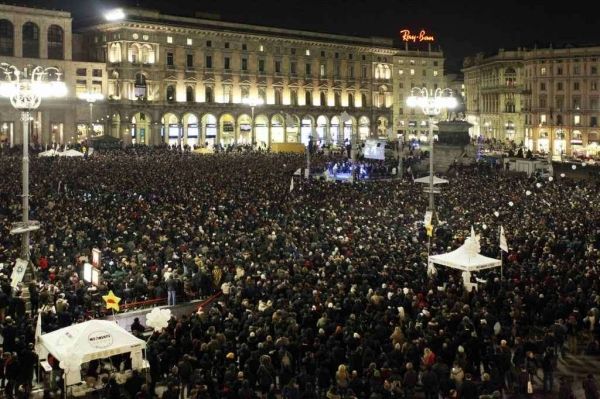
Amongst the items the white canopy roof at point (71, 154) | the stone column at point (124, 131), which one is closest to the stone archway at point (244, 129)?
the stone column at point (124, 131)

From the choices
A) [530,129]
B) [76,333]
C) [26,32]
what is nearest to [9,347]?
[76,333]

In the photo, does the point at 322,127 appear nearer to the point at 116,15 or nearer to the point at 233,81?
the point at 233,81

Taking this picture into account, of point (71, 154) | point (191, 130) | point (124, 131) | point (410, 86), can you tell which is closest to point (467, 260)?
point (71, 154)

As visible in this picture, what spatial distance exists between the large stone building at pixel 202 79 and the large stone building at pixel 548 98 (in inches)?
731

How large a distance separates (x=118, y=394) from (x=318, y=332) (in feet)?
14.9

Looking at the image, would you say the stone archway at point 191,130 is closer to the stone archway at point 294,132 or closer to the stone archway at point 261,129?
the stone archway at point 261,129

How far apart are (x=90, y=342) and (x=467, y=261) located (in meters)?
11.6

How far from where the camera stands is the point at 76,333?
14.9 metres

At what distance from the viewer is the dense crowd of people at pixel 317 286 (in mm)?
14953

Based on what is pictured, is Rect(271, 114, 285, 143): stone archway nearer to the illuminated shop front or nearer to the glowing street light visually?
the glowing street light

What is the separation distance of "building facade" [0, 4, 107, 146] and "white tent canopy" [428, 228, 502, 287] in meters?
69.4

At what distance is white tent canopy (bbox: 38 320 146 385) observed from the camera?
14.7 meters

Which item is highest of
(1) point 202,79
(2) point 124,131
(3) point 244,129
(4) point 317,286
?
(1) point 202,79

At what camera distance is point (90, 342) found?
14836 mm
